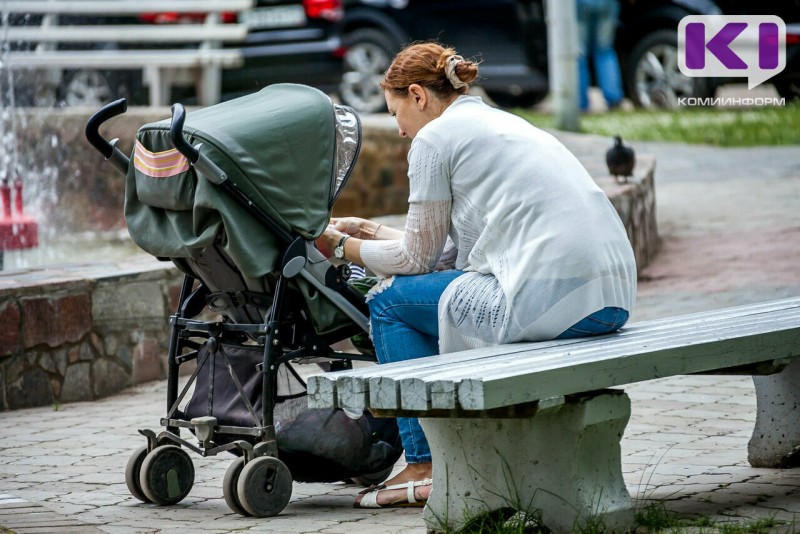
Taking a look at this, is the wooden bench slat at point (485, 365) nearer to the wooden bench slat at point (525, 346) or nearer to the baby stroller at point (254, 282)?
the wooden bench slat at point (525, 346)

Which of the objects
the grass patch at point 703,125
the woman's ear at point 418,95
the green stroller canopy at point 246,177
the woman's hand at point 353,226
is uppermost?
the woman's ear at point 418,95

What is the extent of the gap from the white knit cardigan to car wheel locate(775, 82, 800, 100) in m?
10.7

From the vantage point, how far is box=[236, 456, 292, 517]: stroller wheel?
161 inches

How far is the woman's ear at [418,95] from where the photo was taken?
421 centimetres

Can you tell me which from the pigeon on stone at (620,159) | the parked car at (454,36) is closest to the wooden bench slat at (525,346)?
the pigeon on stone at (620,159)

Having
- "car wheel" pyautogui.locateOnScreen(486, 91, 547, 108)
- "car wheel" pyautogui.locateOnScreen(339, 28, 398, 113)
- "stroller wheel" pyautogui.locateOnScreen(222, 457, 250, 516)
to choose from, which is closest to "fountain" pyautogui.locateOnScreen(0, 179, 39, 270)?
"stroller wheel" pyautogui.locateOnScreen(222, 457, 250, 516)

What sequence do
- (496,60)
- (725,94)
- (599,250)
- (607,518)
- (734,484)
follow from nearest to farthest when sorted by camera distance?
1. (607,518)
2. (599,250)
3. (734,484)
4. (496,60)
5. (725,94)

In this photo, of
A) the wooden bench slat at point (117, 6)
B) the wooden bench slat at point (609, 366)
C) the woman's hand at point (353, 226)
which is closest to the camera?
the wooden bench slat at point (609, 366)

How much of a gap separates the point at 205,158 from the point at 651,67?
1102 cm

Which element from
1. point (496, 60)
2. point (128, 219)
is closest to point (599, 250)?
point (128, 219)

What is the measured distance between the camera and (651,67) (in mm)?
14453

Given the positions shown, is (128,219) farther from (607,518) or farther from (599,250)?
(607,518)

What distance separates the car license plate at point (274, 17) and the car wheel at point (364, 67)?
663mm

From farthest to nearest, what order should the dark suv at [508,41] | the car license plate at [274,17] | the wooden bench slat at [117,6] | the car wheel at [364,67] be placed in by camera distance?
the car wheel at [364,67], the car license plate at [274,17], the wooden bench slat at [117,6], the dark suv at [508,41]
